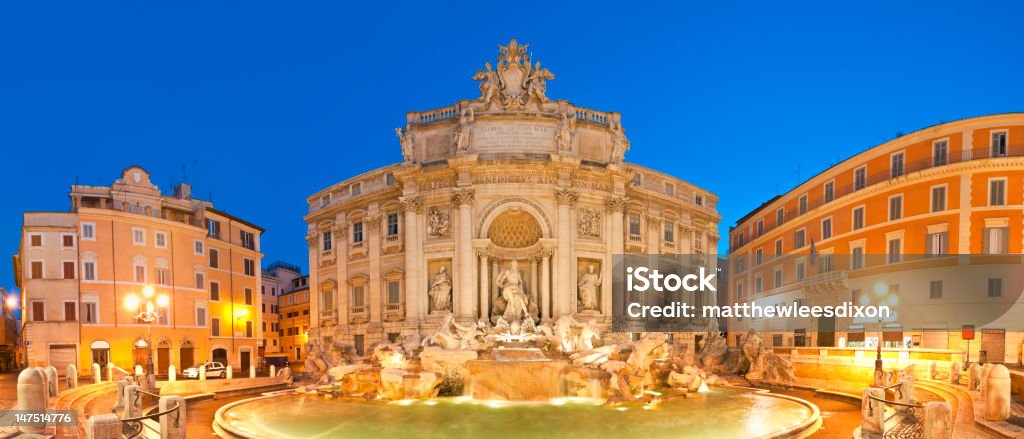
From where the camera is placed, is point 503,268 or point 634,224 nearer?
point 503,268

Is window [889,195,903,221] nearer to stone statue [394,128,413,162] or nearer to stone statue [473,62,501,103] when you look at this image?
stone statue [473,62,501,103]

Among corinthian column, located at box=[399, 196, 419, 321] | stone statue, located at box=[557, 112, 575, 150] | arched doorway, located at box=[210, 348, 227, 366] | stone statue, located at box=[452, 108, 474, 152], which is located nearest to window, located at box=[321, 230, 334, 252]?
corinthian column, located at box=[399, 196, 419, 321]

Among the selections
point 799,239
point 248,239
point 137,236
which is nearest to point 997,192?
point 799,239

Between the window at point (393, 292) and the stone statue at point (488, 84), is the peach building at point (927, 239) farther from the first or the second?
the window at point (393, 292)

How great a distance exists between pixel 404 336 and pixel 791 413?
1926 cm

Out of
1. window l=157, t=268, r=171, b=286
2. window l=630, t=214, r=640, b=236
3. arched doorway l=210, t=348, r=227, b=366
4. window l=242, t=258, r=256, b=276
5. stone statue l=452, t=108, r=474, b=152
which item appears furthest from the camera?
window l=242, t=258, r=256, b=276

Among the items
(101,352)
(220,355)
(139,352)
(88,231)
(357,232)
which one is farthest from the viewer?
(220,355)

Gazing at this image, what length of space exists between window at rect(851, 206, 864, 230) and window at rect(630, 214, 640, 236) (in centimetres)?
1281

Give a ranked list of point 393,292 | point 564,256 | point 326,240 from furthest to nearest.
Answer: point 326,240
point 393,292
point 564,256

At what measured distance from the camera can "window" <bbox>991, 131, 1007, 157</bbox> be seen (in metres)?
26.7

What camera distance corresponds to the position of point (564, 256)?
28.6 meters

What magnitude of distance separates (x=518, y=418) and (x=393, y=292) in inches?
650

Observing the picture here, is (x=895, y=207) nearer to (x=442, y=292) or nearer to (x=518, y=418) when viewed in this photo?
(x=442, y=292)

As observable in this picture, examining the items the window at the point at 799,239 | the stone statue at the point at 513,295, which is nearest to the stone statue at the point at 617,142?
the stone statue at the point at 513,295
